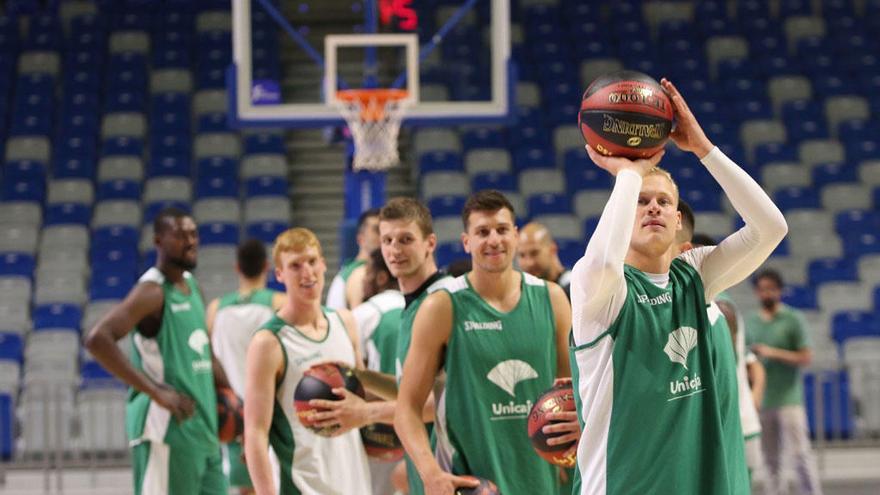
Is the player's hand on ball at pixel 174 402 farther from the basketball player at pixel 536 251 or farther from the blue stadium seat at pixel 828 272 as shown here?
the blue stadium seat at pixel 828 272

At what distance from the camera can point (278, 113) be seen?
10461 mm

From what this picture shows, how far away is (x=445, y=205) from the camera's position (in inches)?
562

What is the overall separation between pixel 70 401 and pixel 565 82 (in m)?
8.26

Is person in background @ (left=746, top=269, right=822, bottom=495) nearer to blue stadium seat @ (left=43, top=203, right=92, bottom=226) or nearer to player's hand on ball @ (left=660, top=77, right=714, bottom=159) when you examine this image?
player's hand on ball @ (left=660, top=77, right=714, bottom=159)

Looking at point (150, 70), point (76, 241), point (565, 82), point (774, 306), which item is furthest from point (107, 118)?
point (774, 306)

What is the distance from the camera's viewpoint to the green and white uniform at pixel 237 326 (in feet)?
25.9

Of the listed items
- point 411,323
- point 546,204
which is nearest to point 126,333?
point 411,323

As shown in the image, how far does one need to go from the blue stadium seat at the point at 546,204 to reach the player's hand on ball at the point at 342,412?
31.8 feet

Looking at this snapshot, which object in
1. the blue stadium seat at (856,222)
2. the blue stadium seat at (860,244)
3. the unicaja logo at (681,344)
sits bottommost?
the unicaja logo at (681,344)

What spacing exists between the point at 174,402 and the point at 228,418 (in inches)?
14.3

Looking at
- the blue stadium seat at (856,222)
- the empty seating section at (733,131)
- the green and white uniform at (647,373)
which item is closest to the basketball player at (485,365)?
the green and white uniform at (647,373)

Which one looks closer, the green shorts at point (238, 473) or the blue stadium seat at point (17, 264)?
the green shorts at point (238, 473)

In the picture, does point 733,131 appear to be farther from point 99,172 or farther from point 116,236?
point 99,172

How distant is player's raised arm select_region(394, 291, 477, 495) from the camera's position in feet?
13.5
